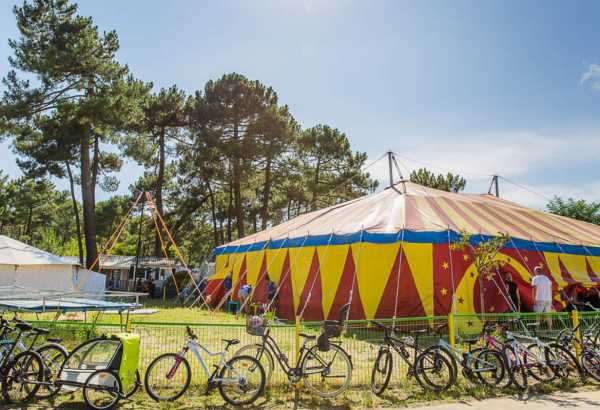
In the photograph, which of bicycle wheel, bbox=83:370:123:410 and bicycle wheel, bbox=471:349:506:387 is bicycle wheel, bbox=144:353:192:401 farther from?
bicycle wheel, bbox=471:349:506:387

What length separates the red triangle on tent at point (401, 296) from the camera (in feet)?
29.6

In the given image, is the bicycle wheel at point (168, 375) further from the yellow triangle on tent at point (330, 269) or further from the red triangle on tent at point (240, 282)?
the red triangle on tent at point (240, 282)

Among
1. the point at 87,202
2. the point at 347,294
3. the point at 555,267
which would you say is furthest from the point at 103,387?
the point at 87,202

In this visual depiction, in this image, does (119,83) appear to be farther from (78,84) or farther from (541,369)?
(541,369)

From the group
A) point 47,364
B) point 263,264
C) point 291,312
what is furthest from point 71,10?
point 47,364

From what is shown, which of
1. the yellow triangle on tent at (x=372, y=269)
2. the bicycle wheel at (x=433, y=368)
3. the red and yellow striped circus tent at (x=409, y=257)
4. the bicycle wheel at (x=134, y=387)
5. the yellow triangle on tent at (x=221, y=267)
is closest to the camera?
the bicycle wheel at (x=134, y=387)

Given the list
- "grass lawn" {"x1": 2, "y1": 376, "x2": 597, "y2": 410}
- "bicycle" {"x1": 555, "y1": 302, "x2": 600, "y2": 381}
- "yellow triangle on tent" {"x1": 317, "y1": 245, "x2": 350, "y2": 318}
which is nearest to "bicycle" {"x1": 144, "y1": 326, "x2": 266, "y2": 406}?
"grass lawn" {"x1": 2, "y1": 376, "x2": 597, "y2": 410}

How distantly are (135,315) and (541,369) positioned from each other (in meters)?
8.53

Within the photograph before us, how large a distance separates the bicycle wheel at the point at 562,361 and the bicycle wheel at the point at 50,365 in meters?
5.40

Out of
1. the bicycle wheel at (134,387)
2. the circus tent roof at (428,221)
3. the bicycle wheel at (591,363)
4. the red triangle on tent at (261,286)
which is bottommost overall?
the bicycle wheel at (134,387)

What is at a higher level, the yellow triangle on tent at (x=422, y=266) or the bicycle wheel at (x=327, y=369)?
the yellow triangle on tent at (x=422, y=266)

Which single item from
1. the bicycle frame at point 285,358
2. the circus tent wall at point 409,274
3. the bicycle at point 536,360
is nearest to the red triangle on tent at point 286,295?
the circus tent wall at point 409,274

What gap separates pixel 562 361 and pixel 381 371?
7.66 ft

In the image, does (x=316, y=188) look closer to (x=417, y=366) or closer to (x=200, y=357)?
(x=417, y=366)
